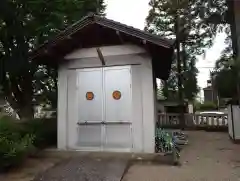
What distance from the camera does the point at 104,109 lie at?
900cm

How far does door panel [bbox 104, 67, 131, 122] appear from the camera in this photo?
28.9 feet

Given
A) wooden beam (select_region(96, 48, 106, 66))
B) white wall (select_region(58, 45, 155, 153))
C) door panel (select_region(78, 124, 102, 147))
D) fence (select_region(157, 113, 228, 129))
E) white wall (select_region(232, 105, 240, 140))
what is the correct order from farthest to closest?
1. fence (select_region(157, 113, 228, 129))
2. white wall (select_region(232, 105, 240, 140))
3. door panel (select_region(78, 124, 102, 147))
4. wooden beam (select_region(96, 48, 106, 66))
5. white wall (select_region(58, 45, 155, 153))

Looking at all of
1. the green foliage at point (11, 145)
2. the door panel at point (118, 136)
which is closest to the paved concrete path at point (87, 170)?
the door panel at point (118, 136)

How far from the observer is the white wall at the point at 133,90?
28.1 feet

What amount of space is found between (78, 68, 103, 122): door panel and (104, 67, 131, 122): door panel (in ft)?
0.70

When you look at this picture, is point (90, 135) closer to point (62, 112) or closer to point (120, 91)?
point (62, 112)

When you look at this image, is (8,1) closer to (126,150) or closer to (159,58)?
(159,58)

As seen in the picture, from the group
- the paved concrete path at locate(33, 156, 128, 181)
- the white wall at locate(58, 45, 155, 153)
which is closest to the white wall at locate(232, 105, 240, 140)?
the white wall at locate(58, 45, 155, 153)

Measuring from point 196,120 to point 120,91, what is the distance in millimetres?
12054

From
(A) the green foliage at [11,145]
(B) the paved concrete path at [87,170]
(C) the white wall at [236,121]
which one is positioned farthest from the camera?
(C) the white wall at [236,121]

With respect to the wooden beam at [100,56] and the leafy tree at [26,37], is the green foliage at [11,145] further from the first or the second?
the leafy tree at [26,37]

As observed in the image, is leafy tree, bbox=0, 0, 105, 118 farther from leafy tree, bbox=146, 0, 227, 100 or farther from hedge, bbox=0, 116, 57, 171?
leafy tree, bbox=146, 0, 227, 100

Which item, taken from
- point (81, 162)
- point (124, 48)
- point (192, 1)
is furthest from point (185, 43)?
point (81, 162)

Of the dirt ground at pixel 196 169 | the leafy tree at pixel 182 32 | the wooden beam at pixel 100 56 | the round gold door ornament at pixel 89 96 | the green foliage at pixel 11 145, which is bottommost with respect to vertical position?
the dirt ground at pixel 196 169
